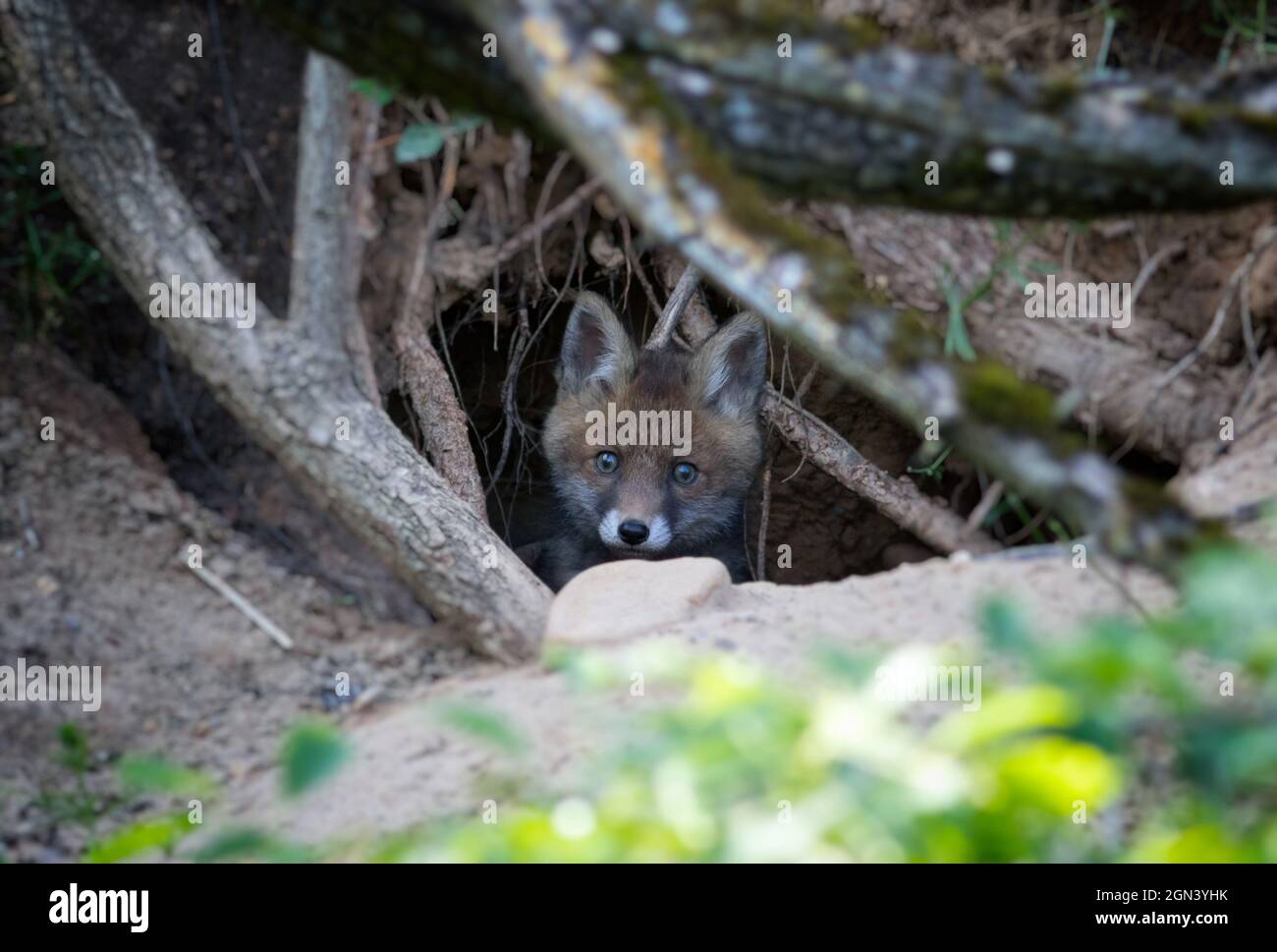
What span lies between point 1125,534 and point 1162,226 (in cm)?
301

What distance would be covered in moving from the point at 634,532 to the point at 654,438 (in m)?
0.72

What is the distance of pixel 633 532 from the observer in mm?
6328

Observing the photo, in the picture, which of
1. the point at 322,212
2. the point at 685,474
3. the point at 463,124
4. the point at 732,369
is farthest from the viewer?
the point at 732,369

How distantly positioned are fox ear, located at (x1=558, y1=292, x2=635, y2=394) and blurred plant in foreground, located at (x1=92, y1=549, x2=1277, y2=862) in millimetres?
4589

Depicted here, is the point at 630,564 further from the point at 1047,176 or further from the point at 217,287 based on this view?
the point at 1047,176

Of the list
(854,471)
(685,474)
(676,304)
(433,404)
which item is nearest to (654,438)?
(685,474)

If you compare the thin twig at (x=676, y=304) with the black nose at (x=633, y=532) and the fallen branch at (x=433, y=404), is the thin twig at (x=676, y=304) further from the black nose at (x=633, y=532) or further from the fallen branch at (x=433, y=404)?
the fallen branch at (x=433, y=404)

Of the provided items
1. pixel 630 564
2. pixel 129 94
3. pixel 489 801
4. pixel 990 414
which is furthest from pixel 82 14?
pixel 990 414

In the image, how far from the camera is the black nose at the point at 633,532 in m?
6.33

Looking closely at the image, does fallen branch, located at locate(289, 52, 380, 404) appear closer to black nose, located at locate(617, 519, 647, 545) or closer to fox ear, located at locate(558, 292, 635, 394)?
→ black nose, located at locate(617, 519, 647, 545)

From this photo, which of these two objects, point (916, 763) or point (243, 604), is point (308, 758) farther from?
point (243, 604)

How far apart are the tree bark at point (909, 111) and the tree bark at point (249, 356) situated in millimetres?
1176

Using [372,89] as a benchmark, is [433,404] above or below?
below

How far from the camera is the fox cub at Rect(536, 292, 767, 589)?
669 cm
